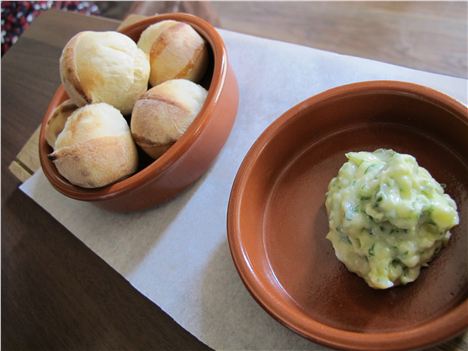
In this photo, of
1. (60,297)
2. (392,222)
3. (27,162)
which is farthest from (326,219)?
(27,162)

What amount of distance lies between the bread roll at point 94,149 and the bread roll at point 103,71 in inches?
1.4

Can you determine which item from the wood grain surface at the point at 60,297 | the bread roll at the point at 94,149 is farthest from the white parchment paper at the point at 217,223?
the bread roll at the point at 94,149

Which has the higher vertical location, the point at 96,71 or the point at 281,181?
the point at 96,71

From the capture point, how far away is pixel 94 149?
0.66 meters

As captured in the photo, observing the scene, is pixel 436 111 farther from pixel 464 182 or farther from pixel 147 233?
pixel 147 233

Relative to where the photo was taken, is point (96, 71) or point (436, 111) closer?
point (436, 111)

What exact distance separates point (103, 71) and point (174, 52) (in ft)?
0.43

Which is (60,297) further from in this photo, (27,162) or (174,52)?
(174,52)

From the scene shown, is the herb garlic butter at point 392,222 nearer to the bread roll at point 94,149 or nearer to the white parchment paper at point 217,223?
the white parchment paper at point 217,223

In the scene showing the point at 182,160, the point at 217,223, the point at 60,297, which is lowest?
the point at 60,297

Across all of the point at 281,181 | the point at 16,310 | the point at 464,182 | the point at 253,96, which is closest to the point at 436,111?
the point at 464,182

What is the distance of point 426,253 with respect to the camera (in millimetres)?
517

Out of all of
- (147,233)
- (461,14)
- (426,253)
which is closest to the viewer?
(426,253)

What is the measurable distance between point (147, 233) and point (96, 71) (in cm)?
30
